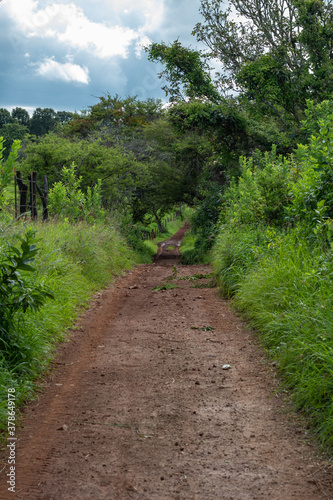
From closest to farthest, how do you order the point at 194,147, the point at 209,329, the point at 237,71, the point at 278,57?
the point at 209,329 < the point at 278,57 < the point at 237,71 < the point at 194,147

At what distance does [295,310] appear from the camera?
502cm

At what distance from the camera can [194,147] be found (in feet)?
74.3

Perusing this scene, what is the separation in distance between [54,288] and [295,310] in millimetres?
3660

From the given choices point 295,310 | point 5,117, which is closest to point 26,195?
point 295,310

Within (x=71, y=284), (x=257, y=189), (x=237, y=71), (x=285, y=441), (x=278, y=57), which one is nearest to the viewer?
(x=285, y=441)

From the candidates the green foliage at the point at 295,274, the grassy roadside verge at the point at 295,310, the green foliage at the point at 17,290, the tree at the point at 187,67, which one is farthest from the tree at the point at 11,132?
the green foliage at the point at 17,290

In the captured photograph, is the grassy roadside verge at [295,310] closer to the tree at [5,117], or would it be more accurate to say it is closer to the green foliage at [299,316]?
the green foliage at [299,316]

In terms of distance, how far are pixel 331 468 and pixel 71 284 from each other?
5847 mm

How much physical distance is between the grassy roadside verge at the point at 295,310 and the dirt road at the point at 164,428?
201 mm

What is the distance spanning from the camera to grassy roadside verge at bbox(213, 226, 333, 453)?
12.1 feet

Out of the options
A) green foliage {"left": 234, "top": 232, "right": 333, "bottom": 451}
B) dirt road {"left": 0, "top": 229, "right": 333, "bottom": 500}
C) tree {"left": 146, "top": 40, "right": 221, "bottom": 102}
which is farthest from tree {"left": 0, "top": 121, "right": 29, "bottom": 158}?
dirt road {"left": 0, "top": 229, "right": 333, "bottom": 500}

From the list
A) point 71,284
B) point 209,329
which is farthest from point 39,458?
point 71,284

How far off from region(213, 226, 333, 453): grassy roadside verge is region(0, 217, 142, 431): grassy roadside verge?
7.92ft

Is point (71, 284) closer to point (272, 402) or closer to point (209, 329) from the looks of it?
point (209, 329)
